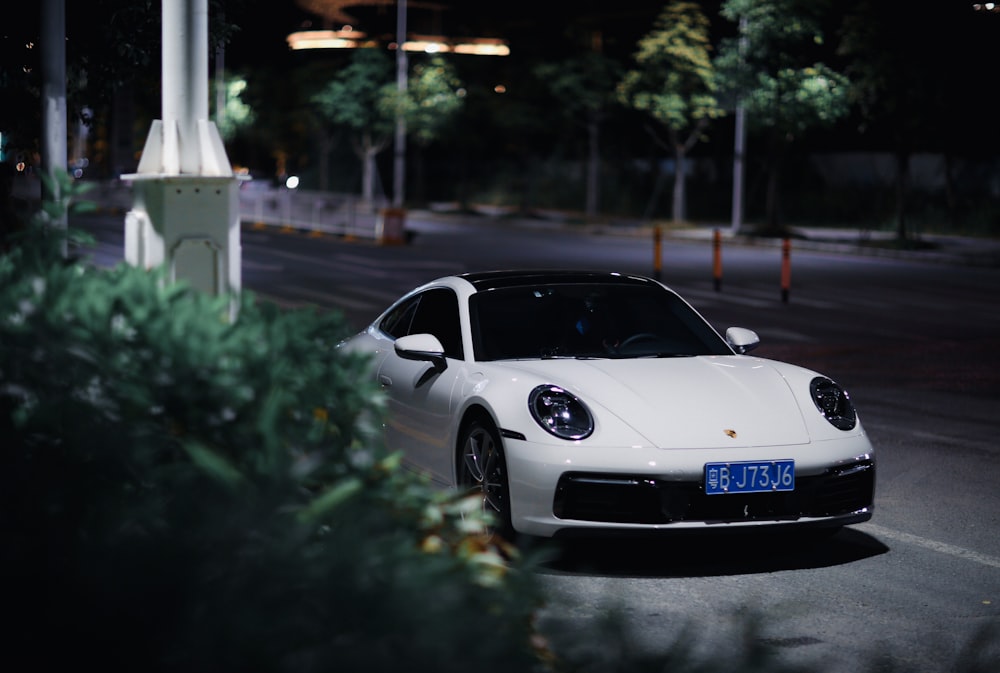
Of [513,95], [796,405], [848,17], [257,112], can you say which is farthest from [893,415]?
[257,112]

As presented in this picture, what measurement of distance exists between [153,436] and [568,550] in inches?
163

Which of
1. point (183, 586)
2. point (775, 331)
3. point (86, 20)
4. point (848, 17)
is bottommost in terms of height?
point (775, 331)

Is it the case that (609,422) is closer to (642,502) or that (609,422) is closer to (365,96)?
(642,502)

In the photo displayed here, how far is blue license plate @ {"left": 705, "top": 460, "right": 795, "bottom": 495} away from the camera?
21.3 feet

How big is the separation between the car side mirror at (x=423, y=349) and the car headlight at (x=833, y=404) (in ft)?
6.02

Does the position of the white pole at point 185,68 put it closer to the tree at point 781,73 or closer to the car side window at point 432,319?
the car side window at point 432,319

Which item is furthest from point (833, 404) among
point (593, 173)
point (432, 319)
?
point (593, 173)

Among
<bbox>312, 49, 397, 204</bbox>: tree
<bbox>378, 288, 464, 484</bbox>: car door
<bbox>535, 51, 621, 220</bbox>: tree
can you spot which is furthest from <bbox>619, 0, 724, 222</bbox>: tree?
<bbox>378, 288, 464, 484</bbox>: car door

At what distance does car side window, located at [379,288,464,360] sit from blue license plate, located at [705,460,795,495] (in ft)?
5.59

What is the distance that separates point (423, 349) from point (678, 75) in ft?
125

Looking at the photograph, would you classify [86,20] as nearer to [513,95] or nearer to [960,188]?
[960,188]

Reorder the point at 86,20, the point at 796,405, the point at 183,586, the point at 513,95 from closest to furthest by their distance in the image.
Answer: the point at 183,586, the point at 796,405, the point at 86,20, the point at 513,95

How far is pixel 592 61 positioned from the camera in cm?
4853

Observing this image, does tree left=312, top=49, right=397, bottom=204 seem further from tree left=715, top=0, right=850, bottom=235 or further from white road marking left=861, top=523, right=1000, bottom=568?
white road marking left=861, top=523, right=1000, bottom=568
